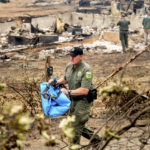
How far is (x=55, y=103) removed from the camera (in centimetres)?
469

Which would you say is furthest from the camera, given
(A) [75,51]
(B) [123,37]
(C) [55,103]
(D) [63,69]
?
(B) [123,37]

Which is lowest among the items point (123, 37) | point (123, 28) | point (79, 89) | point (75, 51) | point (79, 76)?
point (123, 37)

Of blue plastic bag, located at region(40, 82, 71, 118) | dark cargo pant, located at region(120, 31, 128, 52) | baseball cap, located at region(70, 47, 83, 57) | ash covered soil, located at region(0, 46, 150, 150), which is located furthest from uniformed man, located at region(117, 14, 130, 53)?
baseball cap, located at region(70, 47, 83, 57)

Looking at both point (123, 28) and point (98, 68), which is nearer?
point (98, 68)

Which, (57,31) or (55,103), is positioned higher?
(55,103)

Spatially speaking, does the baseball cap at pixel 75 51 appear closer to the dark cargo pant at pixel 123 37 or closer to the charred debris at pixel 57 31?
the charred debris at pixel 57 31

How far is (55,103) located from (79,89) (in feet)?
2.07

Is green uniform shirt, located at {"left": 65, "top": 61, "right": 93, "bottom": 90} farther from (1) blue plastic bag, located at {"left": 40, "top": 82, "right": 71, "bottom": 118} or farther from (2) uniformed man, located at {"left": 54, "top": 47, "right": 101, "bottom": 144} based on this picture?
(1) blue plastic bag, located at {"left": 40, "top": 82, "right": 71, "bottom": 118}

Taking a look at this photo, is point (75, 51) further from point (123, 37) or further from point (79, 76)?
point (123, 37)

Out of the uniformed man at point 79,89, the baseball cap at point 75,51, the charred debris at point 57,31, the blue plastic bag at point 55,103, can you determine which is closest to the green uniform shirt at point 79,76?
the uniformed man at point 79,89

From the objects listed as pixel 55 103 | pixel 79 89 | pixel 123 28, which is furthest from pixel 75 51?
pixel 123 28

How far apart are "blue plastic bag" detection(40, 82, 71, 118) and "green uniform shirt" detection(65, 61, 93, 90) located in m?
0.29

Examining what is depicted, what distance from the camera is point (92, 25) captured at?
22500 mm

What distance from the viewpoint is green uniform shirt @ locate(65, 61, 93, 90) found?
13.8 feet
